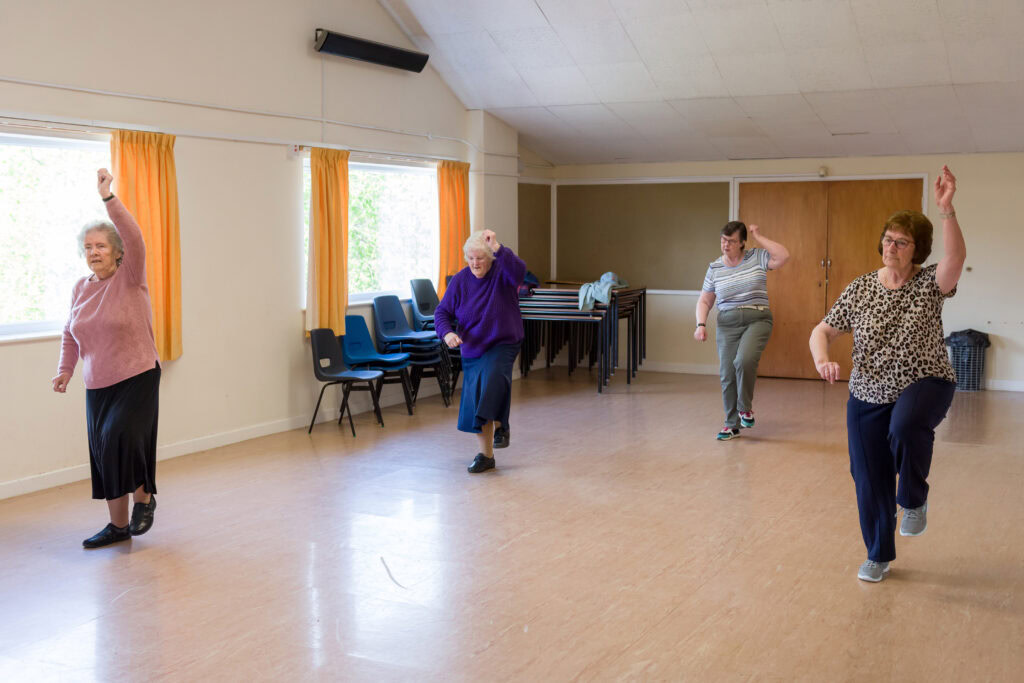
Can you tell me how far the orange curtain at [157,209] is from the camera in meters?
6.06

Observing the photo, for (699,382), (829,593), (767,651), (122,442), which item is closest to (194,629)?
(122,442)

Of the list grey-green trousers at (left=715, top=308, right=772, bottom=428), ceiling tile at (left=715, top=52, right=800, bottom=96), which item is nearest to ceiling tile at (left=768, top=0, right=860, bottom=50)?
ceiling tile at (left=715, top=52, right=800, bottom=96)

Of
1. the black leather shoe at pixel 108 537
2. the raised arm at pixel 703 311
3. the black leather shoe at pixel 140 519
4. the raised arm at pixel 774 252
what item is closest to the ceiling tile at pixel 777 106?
the raised arm at pixel 774 252

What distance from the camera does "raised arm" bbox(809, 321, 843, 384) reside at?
12.1 feet

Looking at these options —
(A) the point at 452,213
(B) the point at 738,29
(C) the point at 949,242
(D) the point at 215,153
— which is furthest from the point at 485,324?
(A) the point at 452,213

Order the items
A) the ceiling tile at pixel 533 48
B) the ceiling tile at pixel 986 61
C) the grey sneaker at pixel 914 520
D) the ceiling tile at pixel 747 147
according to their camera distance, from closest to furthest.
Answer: the grey sneaker at pixel 914 520
the ceiling tile at pixel 986 61
the ceiling tile at pixel 533 48
the ceiling tile at pixel 747 147

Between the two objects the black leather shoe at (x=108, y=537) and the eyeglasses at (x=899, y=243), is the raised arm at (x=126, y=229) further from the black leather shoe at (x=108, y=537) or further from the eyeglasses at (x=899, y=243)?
the eyeglasses at (x=899, y=243)

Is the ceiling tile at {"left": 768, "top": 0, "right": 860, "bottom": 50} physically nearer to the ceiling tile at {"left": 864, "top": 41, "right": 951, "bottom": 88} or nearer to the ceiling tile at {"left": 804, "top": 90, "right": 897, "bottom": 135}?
the ceiling tile at {"left": 864, "top": 41, "right": 951, "bottom": 88}

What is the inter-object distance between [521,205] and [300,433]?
13.9 ft

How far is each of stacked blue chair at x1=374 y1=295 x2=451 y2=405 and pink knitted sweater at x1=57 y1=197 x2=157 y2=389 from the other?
12.5 ft

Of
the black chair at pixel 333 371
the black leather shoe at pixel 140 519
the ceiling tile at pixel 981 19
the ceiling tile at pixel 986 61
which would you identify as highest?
the ceiling tile at pixel 981 19

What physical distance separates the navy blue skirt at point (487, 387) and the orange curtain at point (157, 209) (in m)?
1.92

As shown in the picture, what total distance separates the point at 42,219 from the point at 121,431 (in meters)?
2.04

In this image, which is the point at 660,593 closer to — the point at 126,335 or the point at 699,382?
the point at 126,335
